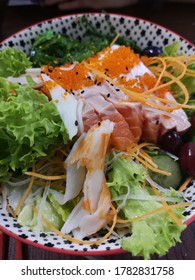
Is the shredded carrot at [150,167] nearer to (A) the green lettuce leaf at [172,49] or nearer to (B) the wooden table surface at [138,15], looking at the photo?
(A) the green lettuce leaf at [172,49]

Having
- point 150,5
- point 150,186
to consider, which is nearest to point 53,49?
point 150,186

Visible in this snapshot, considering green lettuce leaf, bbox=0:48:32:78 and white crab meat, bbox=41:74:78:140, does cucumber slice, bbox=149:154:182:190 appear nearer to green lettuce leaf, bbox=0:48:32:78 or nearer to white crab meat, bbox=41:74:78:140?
white crab meat, bbox=41:74:78:140

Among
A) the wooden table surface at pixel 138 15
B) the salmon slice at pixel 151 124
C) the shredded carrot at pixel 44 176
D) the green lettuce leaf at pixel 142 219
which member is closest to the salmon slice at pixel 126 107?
the salmon slice at pixel 151 124

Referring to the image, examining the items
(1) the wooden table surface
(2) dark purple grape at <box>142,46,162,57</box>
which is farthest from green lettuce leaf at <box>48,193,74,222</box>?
(1) the wooden table surface
